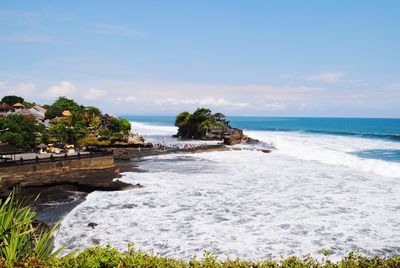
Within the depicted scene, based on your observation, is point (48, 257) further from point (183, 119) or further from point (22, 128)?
point (183, 119)

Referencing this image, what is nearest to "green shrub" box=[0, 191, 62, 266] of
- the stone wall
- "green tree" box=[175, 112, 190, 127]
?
the stone wall

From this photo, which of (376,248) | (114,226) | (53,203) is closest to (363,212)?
(376,248)

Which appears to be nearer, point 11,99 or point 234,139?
point 234,139

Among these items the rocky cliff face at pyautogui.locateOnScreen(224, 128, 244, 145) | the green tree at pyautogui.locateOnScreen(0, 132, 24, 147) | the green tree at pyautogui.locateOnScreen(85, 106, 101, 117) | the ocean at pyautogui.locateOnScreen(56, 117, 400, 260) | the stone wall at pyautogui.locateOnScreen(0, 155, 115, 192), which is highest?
the green tree at pyautogui.locateOnScreen(85, 106, 101, 117)

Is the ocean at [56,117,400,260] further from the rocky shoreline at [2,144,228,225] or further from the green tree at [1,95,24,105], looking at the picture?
the green tree at [1,95,24,105]

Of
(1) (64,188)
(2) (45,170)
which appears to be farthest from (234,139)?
(1) (64,188)

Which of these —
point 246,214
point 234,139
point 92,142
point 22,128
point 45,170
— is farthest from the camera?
point 234,139

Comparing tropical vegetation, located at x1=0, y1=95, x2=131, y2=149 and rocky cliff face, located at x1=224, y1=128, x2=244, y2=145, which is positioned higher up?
tropical vegetation, located at x1=0, y1=95, x2=131, y2=149

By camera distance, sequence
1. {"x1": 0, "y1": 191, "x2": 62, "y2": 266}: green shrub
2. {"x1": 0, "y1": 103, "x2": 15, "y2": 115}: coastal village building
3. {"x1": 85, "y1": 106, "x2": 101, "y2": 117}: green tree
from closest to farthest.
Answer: {"x1": 0, "y1": 191, "x2": 62, "y2": 266}: green shrub → {"x1": 0, "y1": 103, "x2": 15, "y2": 115}: coastal village building → {"x1": 85, "y1": 106, "x2": 101, "y2": 117}: green tree

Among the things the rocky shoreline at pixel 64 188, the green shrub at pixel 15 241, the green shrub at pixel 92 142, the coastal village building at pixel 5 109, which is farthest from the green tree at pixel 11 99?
the green shrub at pixel 15 241

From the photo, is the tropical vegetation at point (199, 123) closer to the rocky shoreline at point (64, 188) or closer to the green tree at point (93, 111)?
the green tree at point (93, 111)

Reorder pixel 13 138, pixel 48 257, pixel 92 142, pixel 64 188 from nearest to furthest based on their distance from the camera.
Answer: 1. pixel 48 257
2. pixel 64 188
3. pixel 13 138
4. pixel 92 142

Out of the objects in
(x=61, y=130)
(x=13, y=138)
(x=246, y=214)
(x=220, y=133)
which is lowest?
(x=246, y=214)

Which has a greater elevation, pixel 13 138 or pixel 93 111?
pixel 93 111
